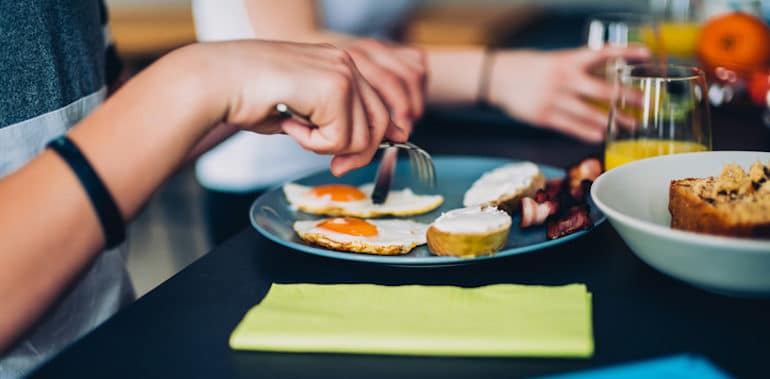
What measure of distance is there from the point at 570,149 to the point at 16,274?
982 mm

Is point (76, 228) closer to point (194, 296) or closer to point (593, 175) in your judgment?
point (194, 296)

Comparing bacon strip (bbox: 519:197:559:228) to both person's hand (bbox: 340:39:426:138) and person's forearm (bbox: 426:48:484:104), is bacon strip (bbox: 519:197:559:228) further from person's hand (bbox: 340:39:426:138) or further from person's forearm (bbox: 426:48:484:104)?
person's forearm (bbox: 426:48:484:104)

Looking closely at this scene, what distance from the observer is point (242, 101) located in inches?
28.6

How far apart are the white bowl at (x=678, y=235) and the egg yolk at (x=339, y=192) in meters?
0.36

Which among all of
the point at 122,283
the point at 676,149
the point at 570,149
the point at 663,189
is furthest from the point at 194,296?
the point at 570,149

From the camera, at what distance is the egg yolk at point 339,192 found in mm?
1003

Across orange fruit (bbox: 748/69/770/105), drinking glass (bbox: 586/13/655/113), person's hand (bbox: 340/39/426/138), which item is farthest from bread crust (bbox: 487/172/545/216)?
orange fruit (bbox: 748/69/770/105)

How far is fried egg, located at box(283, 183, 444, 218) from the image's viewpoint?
97 centimetres

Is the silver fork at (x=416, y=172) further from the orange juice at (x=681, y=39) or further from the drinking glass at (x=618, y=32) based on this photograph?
the orange juice at (x=681, y=39)

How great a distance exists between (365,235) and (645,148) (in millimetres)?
401

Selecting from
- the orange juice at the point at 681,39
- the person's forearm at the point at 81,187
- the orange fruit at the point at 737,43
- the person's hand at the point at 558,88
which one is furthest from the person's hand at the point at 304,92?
the orange juice at the point at 681,39

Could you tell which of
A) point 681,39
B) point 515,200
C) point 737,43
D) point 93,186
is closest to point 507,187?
point 515,200

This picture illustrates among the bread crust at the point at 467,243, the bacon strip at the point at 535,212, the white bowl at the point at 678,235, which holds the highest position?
the white bowl at the point at 678,235

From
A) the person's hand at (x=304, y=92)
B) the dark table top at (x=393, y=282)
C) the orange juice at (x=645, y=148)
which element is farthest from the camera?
the orange juice at (x=645, y=148)
